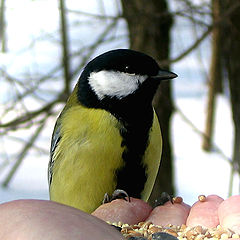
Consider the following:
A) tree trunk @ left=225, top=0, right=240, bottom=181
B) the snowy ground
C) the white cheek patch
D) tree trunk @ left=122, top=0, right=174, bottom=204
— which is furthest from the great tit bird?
the snowy ground

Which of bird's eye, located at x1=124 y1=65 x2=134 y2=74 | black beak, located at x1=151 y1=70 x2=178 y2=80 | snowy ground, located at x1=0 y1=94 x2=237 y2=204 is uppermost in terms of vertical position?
bird's eye, located at x1=124 y1=65 x2=134 y2=74

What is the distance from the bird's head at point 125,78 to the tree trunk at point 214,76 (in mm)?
1026

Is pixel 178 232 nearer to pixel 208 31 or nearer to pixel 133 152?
pixel 133 152

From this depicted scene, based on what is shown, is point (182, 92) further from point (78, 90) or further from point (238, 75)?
point (78, 90)

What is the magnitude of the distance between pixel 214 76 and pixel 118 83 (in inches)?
79.2

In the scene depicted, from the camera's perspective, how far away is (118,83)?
5.40 ft

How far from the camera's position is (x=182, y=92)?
461 centimetres

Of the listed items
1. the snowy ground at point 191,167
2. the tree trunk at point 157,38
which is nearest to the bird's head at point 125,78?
the tree trunk at point 157,38

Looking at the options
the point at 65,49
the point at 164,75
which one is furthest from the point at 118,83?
the point at 65,49

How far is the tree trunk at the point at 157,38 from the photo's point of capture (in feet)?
8.64

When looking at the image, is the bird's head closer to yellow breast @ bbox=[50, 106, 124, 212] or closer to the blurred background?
yellow breast @ bbox=[50, 106, 124, 212]

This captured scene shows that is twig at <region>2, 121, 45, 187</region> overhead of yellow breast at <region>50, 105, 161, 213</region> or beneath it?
beneath

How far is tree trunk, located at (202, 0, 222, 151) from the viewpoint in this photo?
262 cm

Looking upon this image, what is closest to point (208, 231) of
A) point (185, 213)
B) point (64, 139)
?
point (185, 213)
